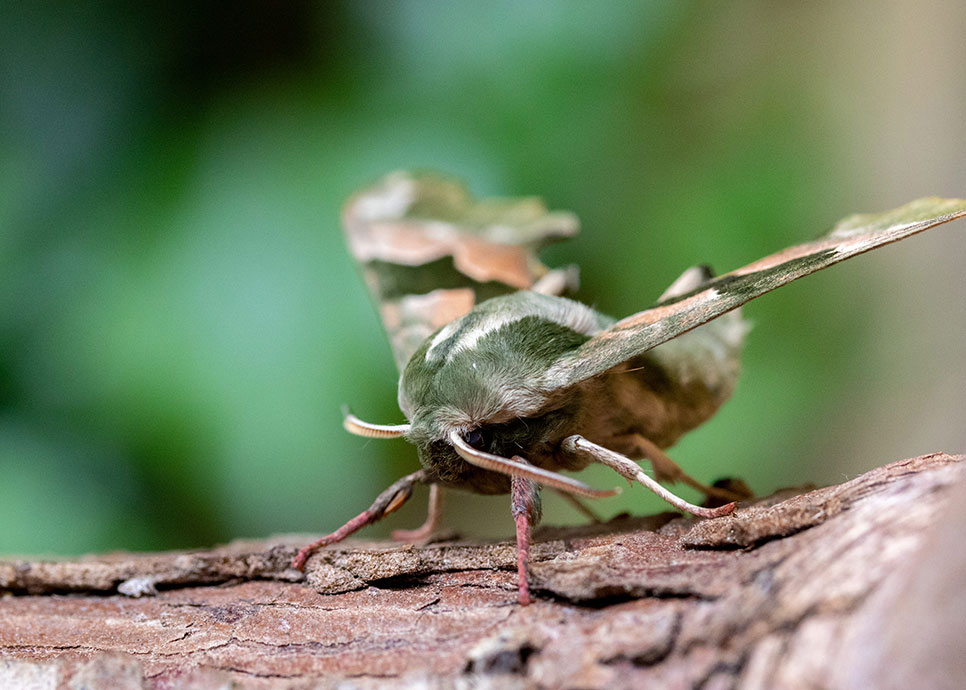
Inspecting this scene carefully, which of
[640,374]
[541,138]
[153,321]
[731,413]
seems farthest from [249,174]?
[731,413]

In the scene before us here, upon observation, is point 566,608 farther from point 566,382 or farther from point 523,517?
point 566,382

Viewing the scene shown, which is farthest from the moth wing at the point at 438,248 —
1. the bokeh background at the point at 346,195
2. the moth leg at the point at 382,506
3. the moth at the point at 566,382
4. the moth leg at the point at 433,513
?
the moth leg at the point at 382,506

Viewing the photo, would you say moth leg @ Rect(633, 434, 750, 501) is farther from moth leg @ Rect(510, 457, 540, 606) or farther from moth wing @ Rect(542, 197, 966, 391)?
moth leg @ Rect(510, 457, 540, 606)

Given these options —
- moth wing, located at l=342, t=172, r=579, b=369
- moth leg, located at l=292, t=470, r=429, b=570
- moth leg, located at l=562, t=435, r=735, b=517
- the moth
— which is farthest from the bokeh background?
moth leg, located at l=562, t=435, r=735, b=517

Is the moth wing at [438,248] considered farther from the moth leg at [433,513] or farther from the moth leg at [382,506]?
the moth leg at [382,506]

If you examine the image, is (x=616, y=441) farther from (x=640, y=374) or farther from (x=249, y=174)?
(x=249, y=174)

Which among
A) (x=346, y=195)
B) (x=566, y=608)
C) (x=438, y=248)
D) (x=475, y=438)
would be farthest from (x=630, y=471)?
(x=346, y=195)
